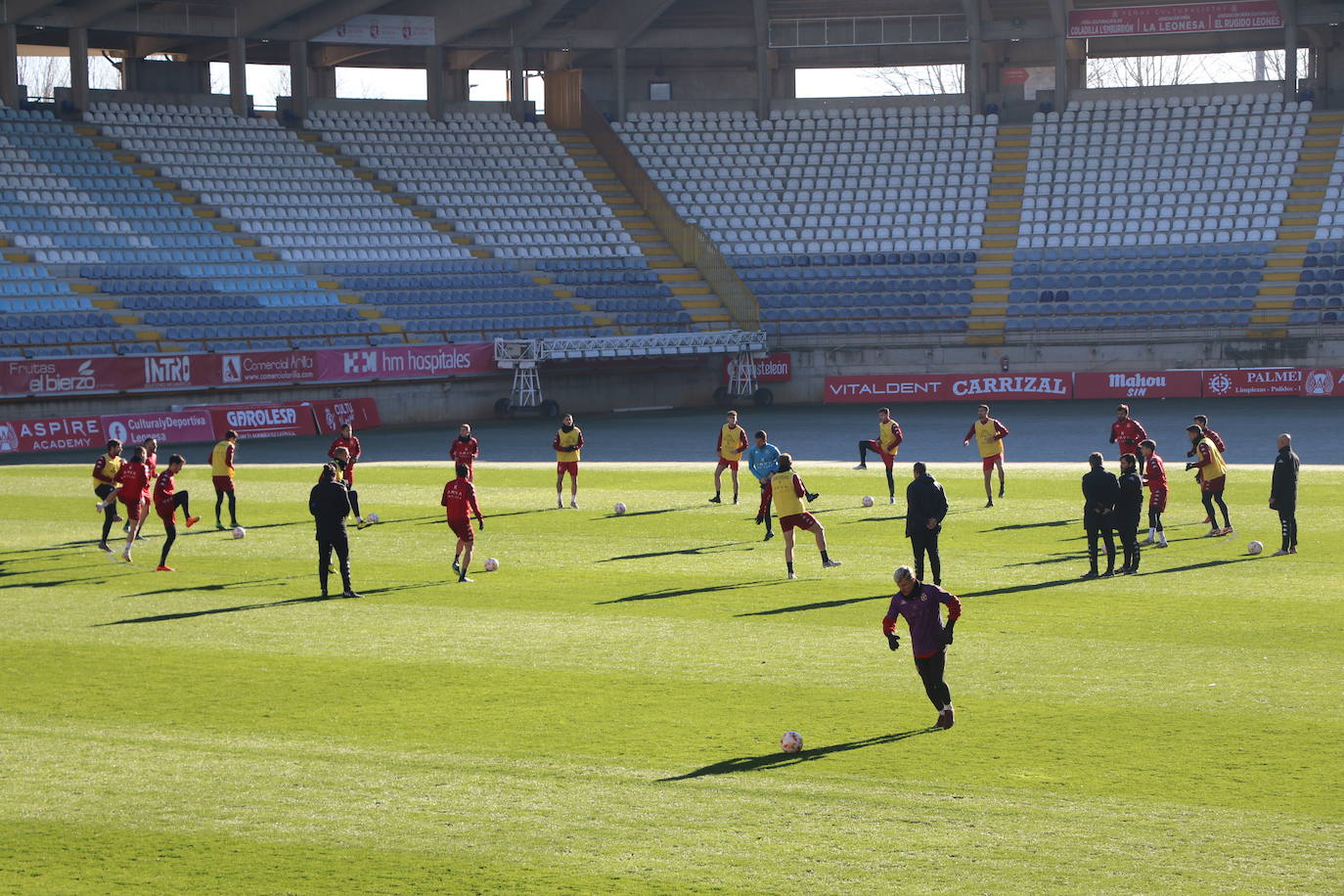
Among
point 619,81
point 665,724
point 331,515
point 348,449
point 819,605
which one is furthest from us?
point 619,81

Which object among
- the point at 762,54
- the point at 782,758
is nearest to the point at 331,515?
the point at 782,758

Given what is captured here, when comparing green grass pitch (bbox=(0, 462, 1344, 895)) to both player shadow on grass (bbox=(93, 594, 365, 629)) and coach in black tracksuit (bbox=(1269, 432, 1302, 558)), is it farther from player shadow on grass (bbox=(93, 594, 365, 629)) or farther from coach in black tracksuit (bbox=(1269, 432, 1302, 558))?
coach in black tracksuit (bbox=(1269, 432, 1302, 558))

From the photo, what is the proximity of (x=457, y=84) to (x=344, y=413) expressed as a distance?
17.6 metres

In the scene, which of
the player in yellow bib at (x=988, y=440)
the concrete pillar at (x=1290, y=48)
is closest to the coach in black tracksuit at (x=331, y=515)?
the player in yellow bib at (x=988, y=440)

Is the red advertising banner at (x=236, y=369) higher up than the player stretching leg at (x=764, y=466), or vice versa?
the red advertising banner at (x=236, y=369)

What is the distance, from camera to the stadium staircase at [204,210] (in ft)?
147

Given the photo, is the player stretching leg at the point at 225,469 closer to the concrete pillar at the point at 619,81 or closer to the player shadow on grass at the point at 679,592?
the player shadow on grass at the point at 679,592

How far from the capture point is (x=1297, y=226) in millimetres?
47906

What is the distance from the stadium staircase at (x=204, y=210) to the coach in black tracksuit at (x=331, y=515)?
25.3 meters

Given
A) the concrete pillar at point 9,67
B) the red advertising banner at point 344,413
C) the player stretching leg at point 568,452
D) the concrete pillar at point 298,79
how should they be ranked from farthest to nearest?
the concrete pillar at point 298,79, the concrete pillar at point 9,67, the red advertising banner at point 344,413, the player stretching leg at point 568,452

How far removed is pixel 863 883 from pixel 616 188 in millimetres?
44750

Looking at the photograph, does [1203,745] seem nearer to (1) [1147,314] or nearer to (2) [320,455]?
(2) [320,455]

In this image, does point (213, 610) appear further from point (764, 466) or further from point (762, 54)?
point (762, 54)

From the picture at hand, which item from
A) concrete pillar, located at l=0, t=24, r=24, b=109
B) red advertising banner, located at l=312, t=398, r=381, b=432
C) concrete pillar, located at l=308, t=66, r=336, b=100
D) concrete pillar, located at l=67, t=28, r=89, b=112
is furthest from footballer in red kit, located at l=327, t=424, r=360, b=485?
concrete pillar, located at l=308, t=66, r=336, b=100
